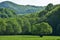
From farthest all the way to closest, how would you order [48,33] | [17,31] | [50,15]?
[50,15], [17,31], [48,33]

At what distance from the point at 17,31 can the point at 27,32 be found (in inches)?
124

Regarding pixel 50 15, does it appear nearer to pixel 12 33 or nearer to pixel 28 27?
pixel 28 27

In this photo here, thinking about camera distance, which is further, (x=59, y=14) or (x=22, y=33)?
(x=59, y=14)

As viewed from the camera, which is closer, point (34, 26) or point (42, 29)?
point (42, 29)

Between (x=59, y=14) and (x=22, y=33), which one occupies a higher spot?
(x=59, y=14)

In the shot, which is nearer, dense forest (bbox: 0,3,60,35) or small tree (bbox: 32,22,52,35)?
small tree (bbox: 32,22,52,35)

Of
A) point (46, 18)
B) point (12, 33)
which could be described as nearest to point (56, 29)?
point (46, 18)

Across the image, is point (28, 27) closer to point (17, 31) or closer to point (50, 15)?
point (17, 31)

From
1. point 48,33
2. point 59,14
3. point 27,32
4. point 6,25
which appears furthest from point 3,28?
point 59,14

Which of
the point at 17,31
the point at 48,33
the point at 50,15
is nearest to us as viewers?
the point at 48,33

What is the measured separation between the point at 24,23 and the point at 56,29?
45.4ft

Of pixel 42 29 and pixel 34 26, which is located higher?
pixel 34 26

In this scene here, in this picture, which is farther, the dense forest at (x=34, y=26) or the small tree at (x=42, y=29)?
the dense forest at (x=34, y=26)

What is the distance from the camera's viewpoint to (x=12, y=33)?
7056 centimetres
